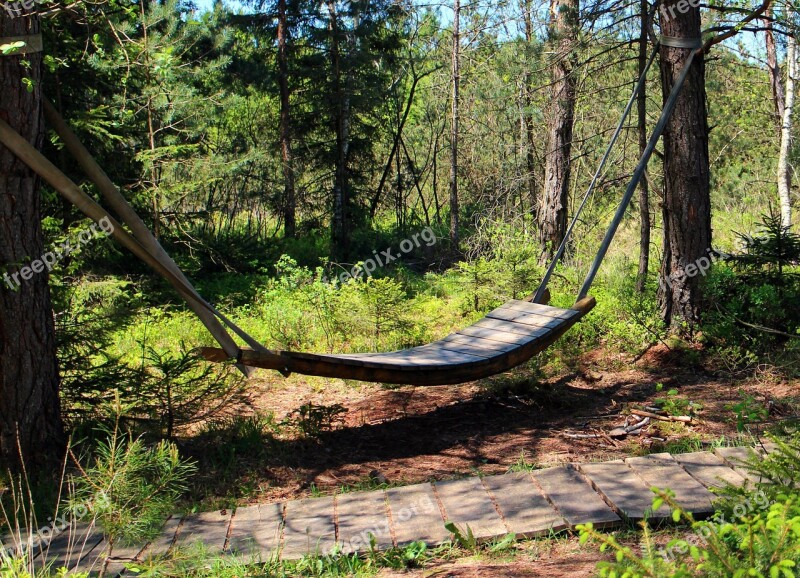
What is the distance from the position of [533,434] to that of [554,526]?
1520mm

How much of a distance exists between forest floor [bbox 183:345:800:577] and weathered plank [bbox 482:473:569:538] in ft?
0.27

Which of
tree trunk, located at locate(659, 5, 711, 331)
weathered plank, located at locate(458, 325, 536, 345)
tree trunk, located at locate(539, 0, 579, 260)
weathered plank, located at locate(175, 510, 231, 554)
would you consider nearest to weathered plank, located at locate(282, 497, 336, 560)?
weathered plank, located at locate(175, 510, 231, 554)

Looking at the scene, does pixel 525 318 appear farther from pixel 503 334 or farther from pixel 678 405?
pixel 678 405

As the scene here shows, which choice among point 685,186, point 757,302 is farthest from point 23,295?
point 757,302

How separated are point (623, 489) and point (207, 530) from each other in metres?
1.70

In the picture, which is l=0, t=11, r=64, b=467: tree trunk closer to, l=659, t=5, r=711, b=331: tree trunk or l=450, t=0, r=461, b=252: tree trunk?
l=659, t=5, r=711, b=331: tree trunk

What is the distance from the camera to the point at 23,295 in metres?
3.43

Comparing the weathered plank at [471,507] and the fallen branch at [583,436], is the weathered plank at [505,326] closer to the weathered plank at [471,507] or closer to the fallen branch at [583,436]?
the fallen branch at [583,436]

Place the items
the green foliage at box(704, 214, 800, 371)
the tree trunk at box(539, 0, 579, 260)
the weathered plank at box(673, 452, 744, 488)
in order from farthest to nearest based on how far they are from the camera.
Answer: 1. the tree trunk at box(539, 0, 579, 260)
2. the green foliage at box(704, 214, 800, 371)
3. the weathered plank at box(673, 452, 744, 488)

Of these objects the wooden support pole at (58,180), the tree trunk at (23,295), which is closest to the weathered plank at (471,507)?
the wooden support pole at (58,180)

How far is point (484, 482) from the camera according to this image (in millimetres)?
3193

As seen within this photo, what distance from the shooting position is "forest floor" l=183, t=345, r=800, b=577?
11.6 feet

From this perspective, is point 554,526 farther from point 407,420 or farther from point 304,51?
point 304,51

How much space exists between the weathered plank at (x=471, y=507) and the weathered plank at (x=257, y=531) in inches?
26.8
